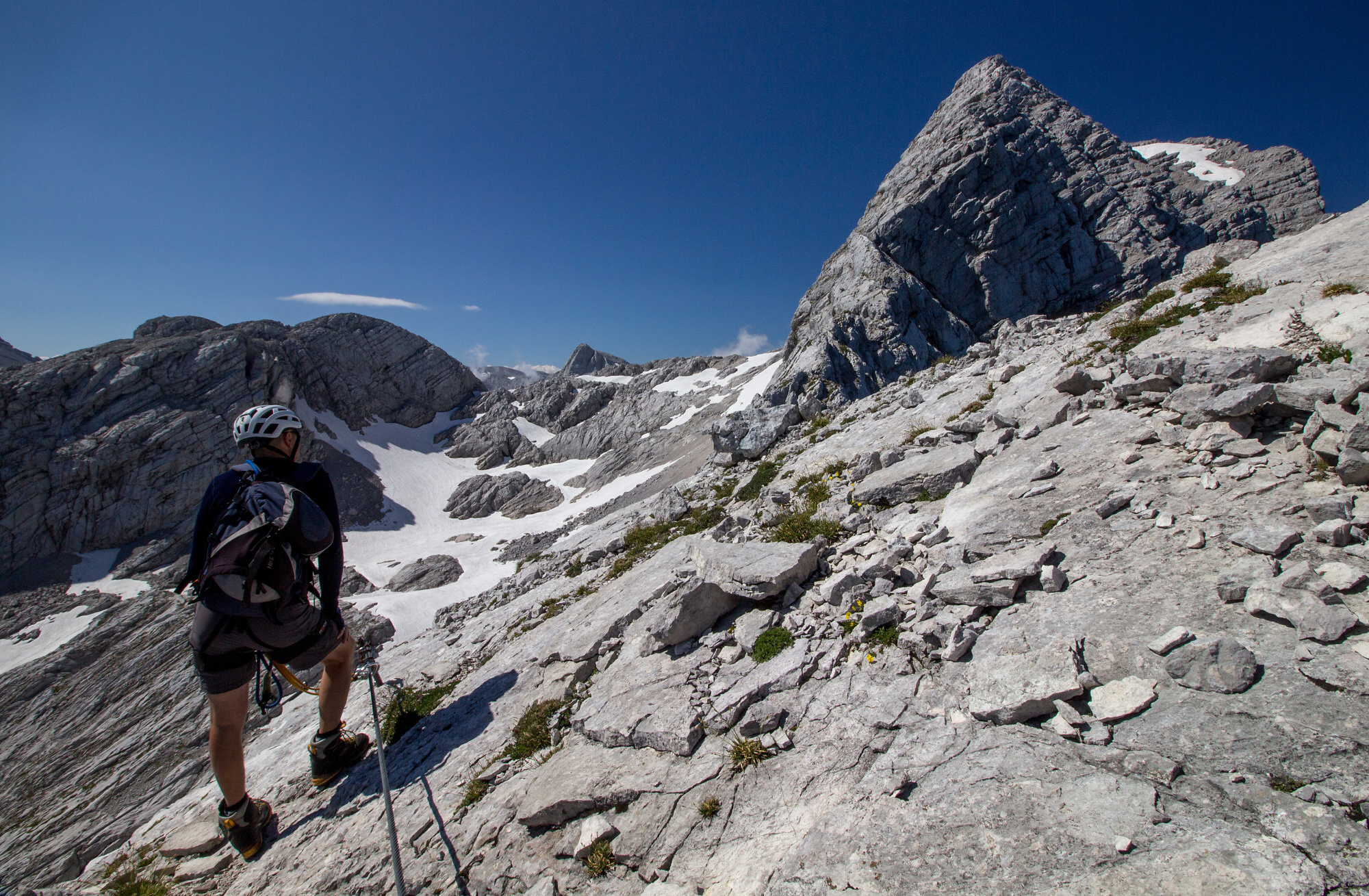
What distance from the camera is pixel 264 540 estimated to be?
5828mm

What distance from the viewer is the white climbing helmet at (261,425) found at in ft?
21.5

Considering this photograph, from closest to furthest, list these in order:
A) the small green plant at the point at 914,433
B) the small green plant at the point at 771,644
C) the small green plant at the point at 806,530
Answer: the small green plant at the point at 771,644, the small green plant at the point at 806,530, the small green plant at the point at 914,433

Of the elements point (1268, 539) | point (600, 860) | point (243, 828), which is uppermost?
point (1268, 539)

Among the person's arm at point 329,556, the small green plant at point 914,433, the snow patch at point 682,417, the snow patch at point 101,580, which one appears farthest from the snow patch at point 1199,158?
the snow patch at point 101,580

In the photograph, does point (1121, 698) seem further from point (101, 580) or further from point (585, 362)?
point (585, 362)

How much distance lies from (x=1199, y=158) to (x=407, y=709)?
157 metres

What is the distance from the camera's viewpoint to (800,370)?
47.1 meters

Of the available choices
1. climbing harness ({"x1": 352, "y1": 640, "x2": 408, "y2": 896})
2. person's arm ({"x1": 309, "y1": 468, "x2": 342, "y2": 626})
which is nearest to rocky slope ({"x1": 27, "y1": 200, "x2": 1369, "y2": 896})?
climbing harness ({"x1": 352, "y1": 640, "x2": 408, "y2": 896})

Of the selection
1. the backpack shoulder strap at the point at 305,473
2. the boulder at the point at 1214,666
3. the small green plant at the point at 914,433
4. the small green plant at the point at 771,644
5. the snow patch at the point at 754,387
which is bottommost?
the small green plant at the point at 771,644

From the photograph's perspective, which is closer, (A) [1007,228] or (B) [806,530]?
(B) [806,530]

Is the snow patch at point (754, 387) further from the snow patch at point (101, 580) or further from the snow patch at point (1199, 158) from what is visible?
the snow patch at point (1199, 158)

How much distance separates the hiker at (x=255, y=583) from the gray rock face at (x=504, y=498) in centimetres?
6651

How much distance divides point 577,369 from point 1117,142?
445 feet

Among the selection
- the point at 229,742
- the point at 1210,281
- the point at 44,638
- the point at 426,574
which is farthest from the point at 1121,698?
the point at 44,638
